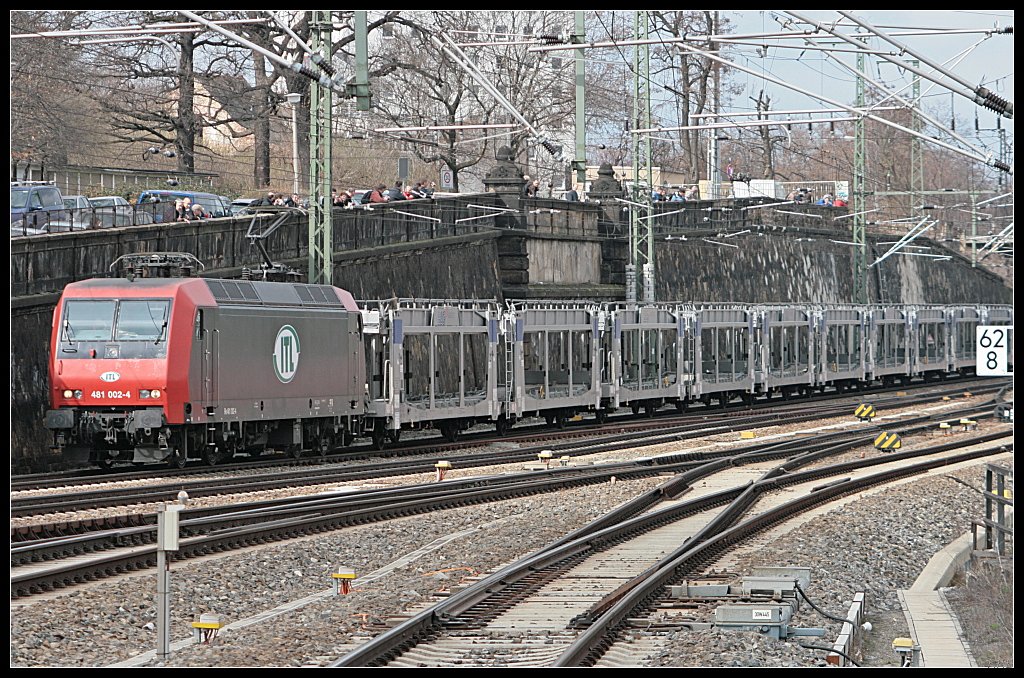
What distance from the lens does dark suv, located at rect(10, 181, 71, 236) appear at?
3161cm

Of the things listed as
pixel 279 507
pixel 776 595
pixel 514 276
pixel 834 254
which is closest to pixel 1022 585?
pixel 776 595

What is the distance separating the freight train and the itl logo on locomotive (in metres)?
0.03

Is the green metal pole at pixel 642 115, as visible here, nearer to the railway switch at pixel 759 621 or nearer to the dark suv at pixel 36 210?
the dark suv at pixel 36 210

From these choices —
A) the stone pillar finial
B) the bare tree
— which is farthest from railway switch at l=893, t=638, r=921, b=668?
the stone pillar finial

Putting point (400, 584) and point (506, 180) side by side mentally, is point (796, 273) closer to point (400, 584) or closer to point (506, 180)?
point (506, 180)

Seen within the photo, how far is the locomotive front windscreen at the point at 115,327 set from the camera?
24344 mm

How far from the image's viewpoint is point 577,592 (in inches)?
583

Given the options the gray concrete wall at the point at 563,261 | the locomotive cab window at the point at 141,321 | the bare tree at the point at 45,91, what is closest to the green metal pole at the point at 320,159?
the locomotive cab window at the point at 141,321

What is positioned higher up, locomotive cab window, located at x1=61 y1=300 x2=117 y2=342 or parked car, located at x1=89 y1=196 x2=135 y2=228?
parked car, located at x1=89 y1=196 x2=135 y2=228

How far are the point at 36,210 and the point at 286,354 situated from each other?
28.2 ft

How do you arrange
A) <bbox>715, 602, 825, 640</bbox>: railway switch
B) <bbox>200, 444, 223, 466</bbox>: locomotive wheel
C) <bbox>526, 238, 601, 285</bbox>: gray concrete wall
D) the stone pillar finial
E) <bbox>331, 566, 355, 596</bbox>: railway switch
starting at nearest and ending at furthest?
<bbox>715, 602, 825, 640</bbox>: railway switch, <bbox>331, 566, 355, 596</bbox>: railway switch, <bbox>200, 444, 223, 466</bbox>: locomotive wheel, the stone pillar finial, <bbox>526, 238, 601, 285</bbox>: gray concrete wall

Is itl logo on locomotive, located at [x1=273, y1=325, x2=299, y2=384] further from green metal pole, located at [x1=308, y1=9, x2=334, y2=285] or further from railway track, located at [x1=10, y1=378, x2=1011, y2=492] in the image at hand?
green metal pole, located at [x1=308, y1=9, x2=334, y2=285]
